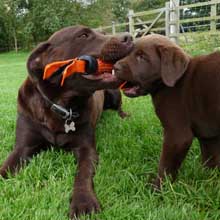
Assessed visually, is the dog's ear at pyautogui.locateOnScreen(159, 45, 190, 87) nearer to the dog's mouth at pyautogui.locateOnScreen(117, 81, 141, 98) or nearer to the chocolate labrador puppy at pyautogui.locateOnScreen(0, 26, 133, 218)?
the dog's mouth at pyautogui.locateOnScreen(117, 81, 141, 98)

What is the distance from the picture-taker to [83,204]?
2344 millimetres

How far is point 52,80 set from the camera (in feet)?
10.3

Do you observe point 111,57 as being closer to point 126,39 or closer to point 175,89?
point 126,39

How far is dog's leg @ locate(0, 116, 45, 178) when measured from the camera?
120 inches

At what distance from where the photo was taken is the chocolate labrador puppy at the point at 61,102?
3.04 meters

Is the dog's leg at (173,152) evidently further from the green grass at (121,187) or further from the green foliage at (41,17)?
the green foliage at (41,17)

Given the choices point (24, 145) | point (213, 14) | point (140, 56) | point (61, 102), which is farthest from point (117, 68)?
point (213, 14)

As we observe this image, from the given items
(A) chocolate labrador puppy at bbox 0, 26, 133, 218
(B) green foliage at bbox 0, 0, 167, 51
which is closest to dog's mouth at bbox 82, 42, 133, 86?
(A) chocolate labrador puppy at bbox 0, 26, 133, 218

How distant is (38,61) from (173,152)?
1.33m

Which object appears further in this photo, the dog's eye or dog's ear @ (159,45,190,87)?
the dog's eye

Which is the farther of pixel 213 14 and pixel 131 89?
pixel 213 14

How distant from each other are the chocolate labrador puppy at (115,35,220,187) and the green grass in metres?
0.19

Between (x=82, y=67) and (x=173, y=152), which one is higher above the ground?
(x=82, y=67)

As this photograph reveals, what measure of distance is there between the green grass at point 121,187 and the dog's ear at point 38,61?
634 mm
